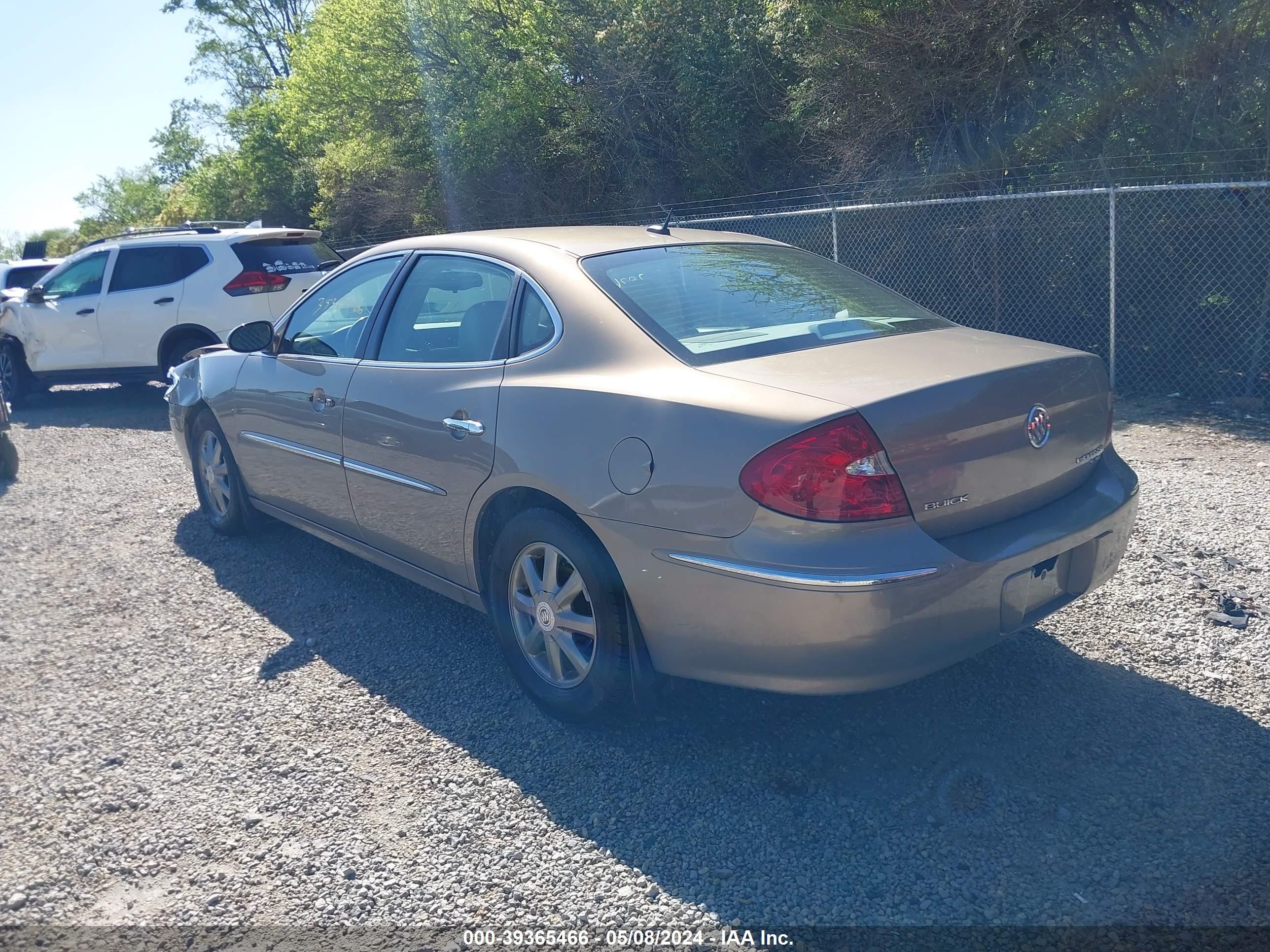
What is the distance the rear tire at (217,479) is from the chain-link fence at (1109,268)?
5.60 metres

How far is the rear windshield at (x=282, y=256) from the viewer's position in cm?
1077

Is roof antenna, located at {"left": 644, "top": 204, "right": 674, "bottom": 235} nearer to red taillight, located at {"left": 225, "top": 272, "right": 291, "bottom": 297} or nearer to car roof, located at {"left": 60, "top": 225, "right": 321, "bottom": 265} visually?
red taillight, located at {"left": 225, "top": 272, "right": 291, "bottom": 297}

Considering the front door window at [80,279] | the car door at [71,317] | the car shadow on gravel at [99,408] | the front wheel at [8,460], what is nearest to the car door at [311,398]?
the front wheel at [8,460]

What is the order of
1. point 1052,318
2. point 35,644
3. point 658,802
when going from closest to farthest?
1. point 658,802
2. point 35,644
3. point 1052,318

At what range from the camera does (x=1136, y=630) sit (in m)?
4.27

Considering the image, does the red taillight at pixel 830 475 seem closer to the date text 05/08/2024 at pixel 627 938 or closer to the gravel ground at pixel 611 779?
the gravel ground at pixel 611 779

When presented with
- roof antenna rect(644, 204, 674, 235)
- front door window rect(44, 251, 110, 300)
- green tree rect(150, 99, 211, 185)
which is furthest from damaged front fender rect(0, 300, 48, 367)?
green tree rect(150, 99, 211, 185)

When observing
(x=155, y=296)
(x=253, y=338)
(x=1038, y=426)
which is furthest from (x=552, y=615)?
(x=155, y=296)

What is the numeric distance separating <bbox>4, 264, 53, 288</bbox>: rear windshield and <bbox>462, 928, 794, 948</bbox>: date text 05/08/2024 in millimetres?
15518

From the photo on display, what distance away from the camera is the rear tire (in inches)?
233

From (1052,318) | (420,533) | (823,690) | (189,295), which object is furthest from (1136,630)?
(189,295)

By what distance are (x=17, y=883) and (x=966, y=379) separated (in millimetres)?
3167

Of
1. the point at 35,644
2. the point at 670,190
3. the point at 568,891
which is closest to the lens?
the point at 568,891

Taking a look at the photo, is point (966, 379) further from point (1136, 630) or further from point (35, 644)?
point (35, 644)
